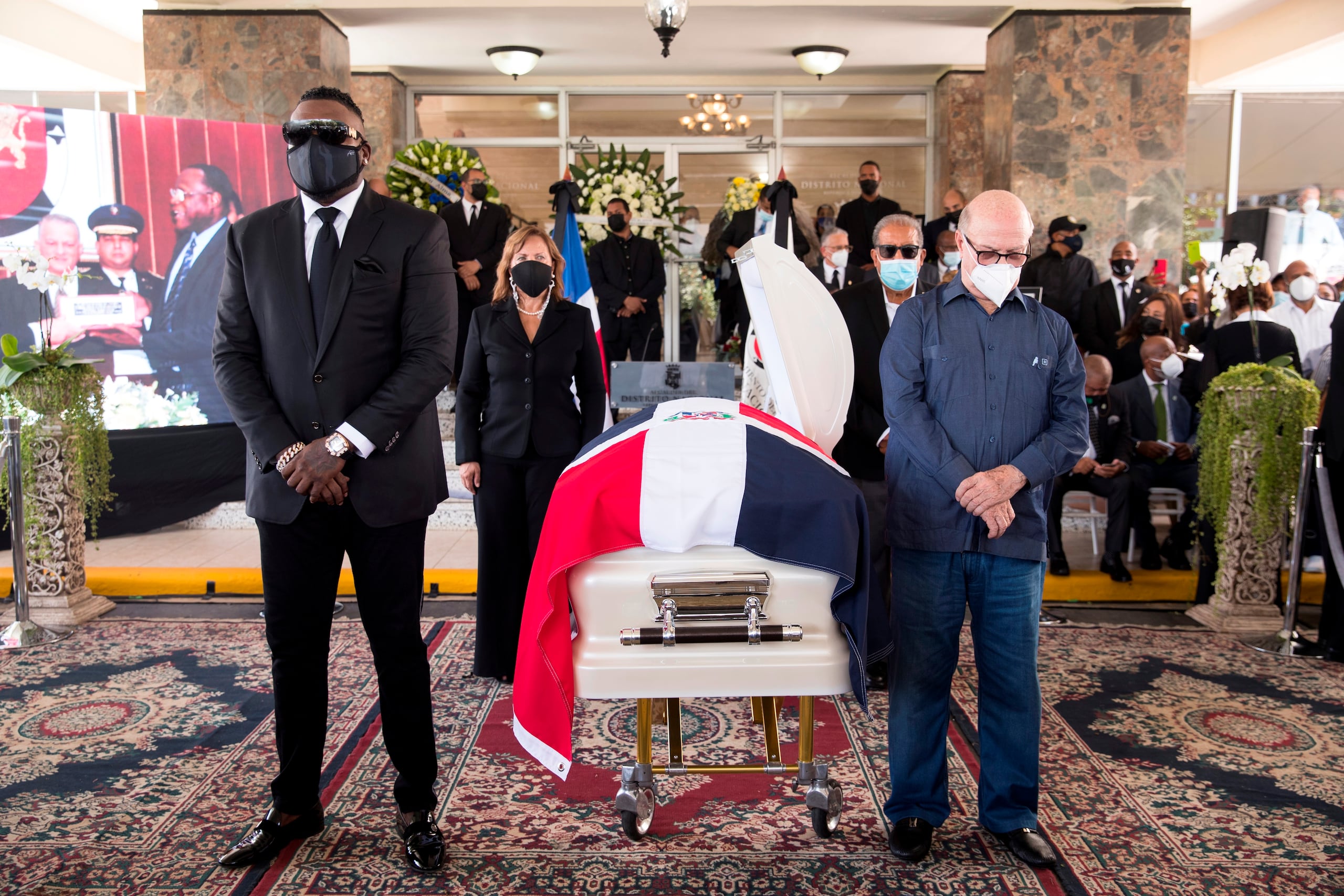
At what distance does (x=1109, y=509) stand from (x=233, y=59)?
7.55 meters

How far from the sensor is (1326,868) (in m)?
2.49

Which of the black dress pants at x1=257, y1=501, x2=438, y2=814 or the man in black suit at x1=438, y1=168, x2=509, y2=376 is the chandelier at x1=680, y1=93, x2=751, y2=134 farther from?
the black dress pants at x1=257, y1=501, x2=438, y2=814

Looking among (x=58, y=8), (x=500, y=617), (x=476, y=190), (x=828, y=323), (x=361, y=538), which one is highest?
(x=58, y=8)

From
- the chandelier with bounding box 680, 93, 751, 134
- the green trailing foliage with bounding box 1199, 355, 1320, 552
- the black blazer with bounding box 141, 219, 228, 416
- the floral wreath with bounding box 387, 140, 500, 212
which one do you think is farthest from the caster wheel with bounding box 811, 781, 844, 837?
the chandelier with bounding box 680, 93, 751, 134

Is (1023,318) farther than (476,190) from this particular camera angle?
No

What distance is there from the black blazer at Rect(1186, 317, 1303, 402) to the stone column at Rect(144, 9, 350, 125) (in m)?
7.00

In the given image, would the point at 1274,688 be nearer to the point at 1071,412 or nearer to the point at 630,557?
the point at 1071,412

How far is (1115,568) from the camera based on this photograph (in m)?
5.21

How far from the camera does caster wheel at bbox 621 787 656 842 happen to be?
2.53 metres

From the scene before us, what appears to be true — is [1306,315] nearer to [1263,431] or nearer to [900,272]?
[1263,431]

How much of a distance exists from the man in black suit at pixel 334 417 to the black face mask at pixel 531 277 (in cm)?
111

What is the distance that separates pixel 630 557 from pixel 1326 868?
6.21 ft

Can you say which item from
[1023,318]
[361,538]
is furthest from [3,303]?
[1023,318]

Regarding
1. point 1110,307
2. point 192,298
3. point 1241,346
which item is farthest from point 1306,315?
point 192,298
